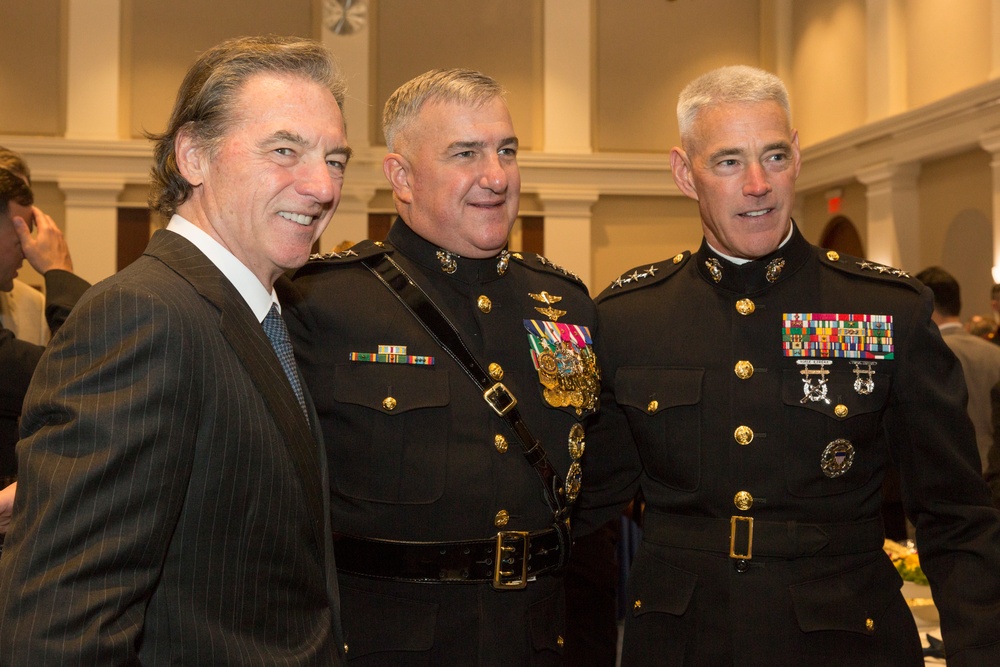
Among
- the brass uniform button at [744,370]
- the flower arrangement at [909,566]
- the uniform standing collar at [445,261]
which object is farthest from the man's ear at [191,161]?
the flower arrangement at [909,566]

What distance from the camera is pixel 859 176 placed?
10.2m

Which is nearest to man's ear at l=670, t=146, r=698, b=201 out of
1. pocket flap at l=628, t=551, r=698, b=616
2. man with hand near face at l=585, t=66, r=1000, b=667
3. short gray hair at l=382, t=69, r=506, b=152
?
man with hand near face at l=585, t=66, r=1000, b=667

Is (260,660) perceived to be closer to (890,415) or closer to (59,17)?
(890,415)

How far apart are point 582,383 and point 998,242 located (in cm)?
743

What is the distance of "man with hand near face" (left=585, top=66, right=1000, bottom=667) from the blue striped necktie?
34.4 inches

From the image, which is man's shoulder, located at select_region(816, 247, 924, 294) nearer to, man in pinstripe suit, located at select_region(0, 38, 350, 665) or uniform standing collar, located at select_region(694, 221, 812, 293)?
uniform standing collar, located at select_region(694, 221, 812, 293)

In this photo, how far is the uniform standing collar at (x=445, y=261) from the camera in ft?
7.13

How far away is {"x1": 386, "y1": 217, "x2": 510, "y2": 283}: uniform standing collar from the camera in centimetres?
217

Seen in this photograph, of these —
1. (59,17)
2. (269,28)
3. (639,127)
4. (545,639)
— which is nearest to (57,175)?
(59,17)

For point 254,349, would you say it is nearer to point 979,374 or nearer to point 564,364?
point 564,364

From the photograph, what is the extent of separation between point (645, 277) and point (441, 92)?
2.14 feet

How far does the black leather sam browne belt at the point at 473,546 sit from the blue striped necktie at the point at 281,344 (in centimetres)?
53

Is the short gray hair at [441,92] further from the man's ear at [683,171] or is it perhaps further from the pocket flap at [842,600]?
the pocket flap at [842,600]

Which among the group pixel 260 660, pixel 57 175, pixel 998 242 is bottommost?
pixel 260 660
